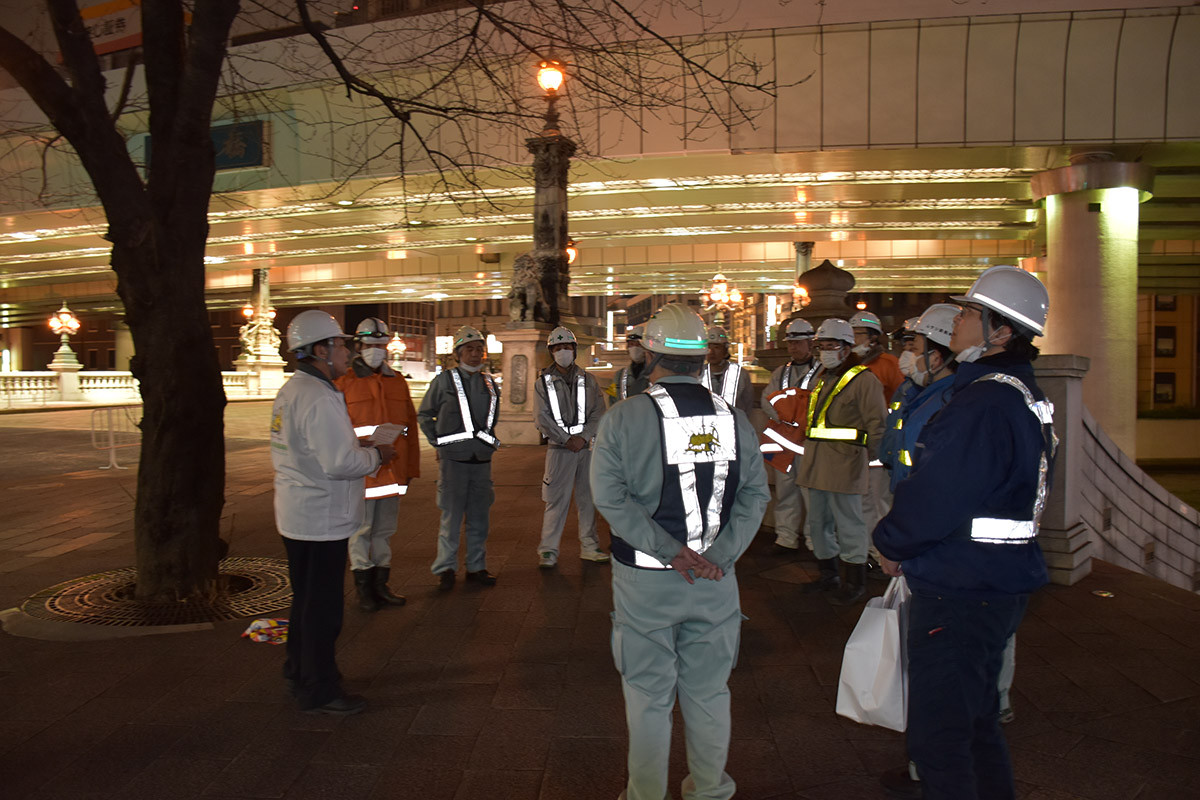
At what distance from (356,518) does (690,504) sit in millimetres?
2076

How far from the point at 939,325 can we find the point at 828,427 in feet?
6.63

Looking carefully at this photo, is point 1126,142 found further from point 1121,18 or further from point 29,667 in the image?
point 29,667

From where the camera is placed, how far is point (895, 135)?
1302 cm

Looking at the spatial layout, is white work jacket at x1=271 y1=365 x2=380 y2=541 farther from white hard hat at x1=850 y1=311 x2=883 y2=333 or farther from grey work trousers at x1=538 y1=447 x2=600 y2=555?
white hard hat at x1=850 y1=311 x2=883 y2=333

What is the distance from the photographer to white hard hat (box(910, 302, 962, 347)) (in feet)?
13.8

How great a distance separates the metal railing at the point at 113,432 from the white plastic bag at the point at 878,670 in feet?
34.6

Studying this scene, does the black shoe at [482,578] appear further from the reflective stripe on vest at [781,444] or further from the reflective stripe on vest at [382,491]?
the reflective stripe on vest at [781,444]

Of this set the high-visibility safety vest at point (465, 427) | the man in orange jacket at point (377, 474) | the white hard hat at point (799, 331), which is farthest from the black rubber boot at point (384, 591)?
the white hard hat at point (799, 331)

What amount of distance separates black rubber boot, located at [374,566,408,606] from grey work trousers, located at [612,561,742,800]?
325 cm

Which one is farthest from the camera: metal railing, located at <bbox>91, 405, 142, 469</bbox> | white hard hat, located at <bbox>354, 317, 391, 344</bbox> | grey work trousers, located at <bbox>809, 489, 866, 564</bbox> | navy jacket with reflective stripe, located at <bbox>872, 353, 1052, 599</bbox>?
metal railing, located at <bbox>91, 405, 142, 469</bbox>

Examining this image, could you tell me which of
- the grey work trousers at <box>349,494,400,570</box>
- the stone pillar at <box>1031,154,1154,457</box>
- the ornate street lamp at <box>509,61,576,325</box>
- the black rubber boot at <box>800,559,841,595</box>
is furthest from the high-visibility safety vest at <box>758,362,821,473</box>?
the ornate street lamp at <box>509,61,576,325</box>

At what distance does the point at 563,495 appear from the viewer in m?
7.02

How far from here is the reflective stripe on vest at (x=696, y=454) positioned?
9.82 ft

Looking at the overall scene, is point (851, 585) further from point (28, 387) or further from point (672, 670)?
point (28, 387)
